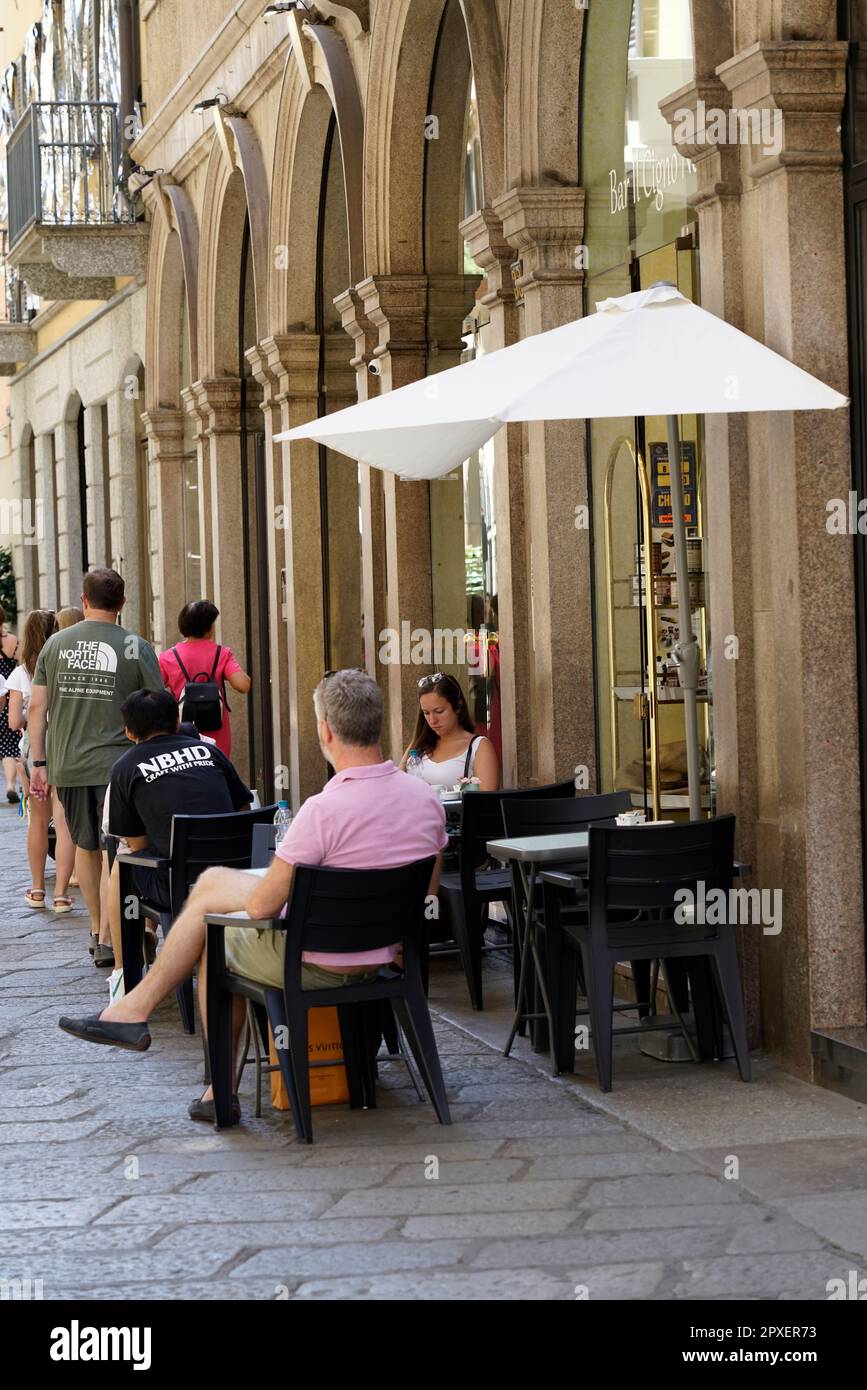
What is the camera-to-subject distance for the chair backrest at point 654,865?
6398mm

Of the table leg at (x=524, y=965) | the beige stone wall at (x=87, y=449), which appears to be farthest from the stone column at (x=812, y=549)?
the beige stone wall at (x=87, y=449)

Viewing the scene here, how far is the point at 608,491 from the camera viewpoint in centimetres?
905

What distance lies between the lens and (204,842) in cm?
764

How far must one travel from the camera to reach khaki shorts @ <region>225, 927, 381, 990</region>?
6.12m

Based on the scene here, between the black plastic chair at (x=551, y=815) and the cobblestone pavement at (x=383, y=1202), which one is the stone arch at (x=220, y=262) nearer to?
the black plastic chair at (x=551, y=815)

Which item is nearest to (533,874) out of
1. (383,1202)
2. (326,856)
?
(326,856)

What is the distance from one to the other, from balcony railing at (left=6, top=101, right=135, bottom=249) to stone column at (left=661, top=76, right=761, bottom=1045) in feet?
43.8

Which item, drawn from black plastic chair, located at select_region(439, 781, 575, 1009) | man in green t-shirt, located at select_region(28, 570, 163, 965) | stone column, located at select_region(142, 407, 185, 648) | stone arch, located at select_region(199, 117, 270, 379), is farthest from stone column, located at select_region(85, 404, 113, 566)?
black plastic chair, located at select_region(439, 781, 575, 1009)

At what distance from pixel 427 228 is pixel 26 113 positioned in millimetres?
10990

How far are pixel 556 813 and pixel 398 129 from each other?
204 inches

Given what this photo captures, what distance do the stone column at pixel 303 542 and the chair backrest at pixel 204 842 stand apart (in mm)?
6203

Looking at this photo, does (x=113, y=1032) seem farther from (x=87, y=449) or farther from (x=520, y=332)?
(x=87, y=449)
